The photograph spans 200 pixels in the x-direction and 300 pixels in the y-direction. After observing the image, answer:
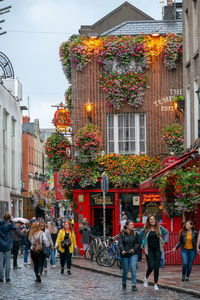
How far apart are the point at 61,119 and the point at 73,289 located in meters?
17.8

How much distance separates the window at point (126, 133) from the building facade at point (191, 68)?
6.13 meters

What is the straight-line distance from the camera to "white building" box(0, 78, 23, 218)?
52688mm

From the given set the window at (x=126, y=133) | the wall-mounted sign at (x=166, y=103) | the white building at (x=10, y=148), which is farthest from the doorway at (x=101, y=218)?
the white building at (x=10, y=148)

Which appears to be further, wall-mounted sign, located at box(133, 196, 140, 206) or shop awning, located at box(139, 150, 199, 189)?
wall-mounted sign, located at box(133, 196, 140, 206)

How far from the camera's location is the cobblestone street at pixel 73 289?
46.2ft

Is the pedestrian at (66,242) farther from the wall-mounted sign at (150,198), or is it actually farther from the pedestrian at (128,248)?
the wall-mounted sign at (150,198)

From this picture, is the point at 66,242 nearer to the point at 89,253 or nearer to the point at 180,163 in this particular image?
the point at 180,163

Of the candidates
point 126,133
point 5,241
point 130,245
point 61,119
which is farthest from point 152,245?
point 61,119

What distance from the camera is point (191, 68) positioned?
2555 centimetres

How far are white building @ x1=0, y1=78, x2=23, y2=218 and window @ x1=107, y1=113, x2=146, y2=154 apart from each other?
812 inches

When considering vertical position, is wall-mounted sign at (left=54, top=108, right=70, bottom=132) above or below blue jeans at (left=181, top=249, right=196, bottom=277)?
above

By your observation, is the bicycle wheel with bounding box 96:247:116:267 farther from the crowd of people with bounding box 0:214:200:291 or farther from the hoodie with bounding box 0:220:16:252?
the hoodie with bounding box 0:220:16:252

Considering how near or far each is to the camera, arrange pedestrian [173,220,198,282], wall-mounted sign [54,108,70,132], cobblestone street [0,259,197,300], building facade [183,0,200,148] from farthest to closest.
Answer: wall-mounted sign [54,108,70,132], building facade [183,0,200,148], pedestrian [173,220,198,282], cobblestone street [0,259,197,300]

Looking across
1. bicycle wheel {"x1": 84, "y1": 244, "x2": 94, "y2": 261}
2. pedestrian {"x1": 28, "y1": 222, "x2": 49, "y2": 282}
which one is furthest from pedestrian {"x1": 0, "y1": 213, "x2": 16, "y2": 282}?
bicycle wheel {"x1": 84, "y1": 244, "x2": 94, "y2": 261}
